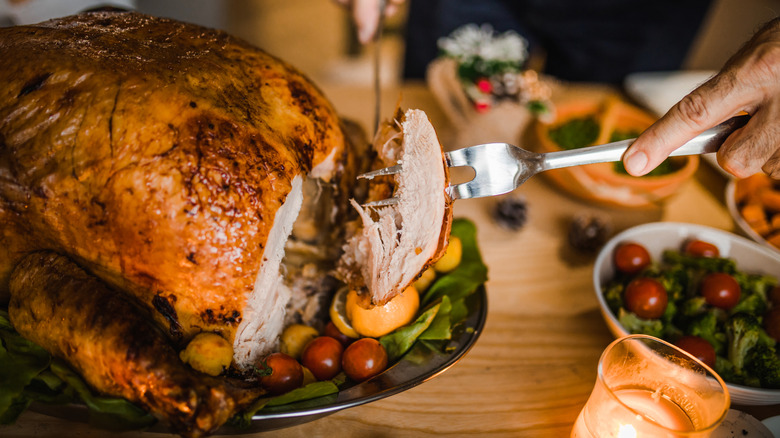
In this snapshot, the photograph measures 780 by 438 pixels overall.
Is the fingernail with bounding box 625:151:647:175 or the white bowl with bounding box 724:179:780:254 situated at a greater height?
the fingernail with bounding box 625:151:647:175

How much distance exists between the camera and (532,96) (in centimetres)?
190

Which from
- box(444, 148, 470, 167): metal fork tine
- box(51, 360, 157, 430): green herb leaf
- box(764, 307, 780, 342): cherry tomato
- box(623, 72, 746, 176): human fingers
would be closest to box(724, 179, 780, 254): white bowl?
box(764, 307, 780, 342): cherry tomato

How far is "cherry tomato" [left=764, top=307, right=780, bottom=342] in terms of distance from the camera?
4.07 feet

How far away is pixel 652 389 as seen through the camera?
99cm

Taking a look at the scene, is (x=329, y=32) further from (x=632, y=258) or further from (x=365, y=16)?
(x=632, y=258)

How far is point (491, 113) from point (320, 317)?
102cm

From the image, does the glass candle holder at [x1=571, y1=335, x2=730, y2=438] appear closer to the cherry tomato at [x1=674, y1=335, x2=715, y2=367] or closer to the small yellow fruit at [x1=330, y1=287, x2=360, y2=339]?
the cherry tomato at [x1=674, y1=335, x2=715, y2=367]

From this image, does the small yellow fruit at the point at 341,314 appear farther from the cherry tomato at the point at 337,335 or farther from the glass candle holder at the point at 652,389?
the glass candle holder at the point at 652,389

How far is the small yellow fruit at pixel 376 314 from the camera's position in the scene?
1.12 m

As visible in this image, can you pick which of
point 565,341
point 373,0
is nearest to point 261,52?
point 373,0

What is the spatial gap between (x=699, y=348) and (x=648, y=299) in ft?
0.50

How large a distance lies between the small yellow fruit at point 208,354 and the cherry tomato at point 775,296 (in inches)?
54.3

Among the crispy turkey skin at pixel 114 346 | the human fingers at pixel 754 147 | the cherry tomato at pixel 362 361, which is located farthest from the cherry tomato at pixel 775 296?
the crispy turkey skin at pixel 114 346

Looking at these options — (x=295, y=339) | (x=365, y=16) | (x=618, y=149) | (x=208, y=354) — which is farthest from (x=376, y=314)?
(x=365, y=16)
